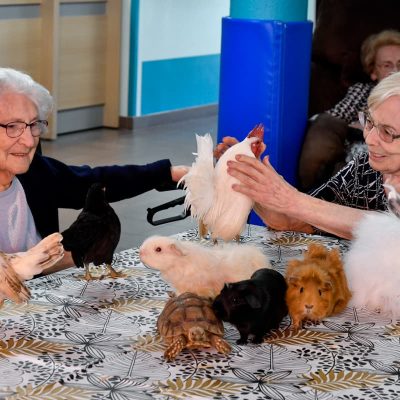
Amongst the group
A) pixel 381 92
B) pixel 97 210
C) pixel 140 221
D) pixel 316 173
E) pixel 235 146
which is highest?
pixel 381 92

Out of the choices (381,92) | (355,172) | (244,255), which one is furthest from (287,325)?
(355,172)

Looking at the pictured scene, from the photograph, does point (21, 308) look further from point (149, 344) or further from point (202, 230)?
point (202, 230)

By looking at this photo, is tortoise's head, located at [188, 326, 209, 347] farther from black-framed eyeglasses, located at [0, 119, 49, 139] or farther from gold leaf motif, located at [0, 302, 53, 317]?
black-framed eyeglasses, located at [0, 119, 49, 139]

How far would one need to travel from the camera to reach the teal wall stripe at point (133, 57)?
7.20m

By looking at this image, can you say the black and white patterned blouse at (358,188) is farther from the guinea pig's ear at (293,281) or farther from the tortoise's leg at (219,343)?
the tortoise's leg at (219,343)

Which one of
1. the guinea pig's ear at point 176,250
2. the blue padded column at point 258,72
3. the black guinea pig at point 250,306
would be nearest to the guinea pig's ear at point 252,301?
the black guinea pig at point 250,306

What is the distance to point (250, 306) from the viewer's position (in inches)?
58.1

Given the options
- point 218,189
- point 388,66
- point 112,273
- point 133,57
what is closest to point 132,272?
point 112,273

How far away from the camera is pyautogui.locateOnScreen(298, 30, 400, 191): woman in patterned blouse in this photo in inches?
144

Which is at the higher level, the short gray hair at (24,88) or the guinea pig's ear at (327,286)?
the short gray hair at (24,88)

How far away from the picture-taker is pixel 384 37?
4.29 m

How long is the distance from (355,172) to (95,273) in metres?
0.81

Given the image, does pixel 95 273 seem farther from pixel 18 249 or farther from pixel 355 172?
pixel 355 172

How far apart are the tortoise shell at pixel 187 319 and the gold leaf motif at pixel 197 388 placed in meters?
0.10
